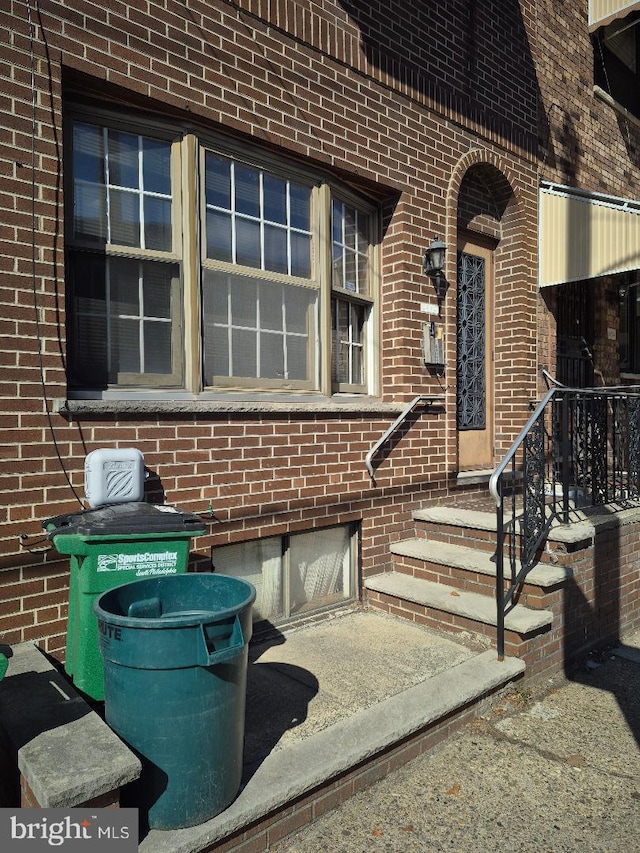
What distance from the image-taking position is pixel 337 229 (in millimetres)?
5359

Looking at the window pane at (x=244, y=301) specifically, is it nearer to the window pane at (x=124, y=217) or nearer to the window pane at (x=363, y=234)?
the window pane at (x=124, y=217)

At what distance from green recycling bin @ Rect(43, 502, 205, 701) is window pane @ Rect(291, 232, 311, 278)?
2518mm

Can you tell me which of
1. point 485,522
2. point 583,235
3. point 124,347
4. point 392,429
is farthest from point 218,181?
point 583,235

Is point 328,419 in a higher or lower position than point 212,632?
higher

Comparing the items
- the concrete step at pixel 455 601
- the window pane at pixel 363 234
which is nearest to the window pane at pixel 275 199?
the window pane at pixel 363 234

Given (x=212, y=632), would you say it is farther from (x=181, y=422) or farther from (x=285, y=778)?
(x=181, y=422)

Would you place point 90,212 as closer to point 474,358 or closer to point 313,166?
point 313,166

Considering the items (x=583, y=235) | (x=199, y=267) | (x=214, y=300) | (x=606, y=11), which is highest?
(x=606, y=11)

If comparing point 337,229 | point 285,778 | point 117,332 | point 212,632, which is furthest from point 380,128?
point 285,778

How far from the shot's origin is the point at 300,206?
5.01 metres

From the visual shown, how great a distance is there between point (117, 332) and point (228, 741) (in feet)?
8.31

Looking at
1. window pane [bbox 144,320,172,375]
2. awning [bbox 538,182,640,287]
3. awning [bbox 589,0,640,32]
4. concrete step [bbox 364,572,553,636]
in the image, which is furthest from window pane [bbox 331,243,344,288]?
awning [bbox 589,0,640,32]

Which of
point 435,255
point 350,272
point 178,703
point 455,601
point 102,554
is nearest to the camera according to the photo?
point 178,703

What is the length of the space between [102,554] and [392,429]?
291cm
